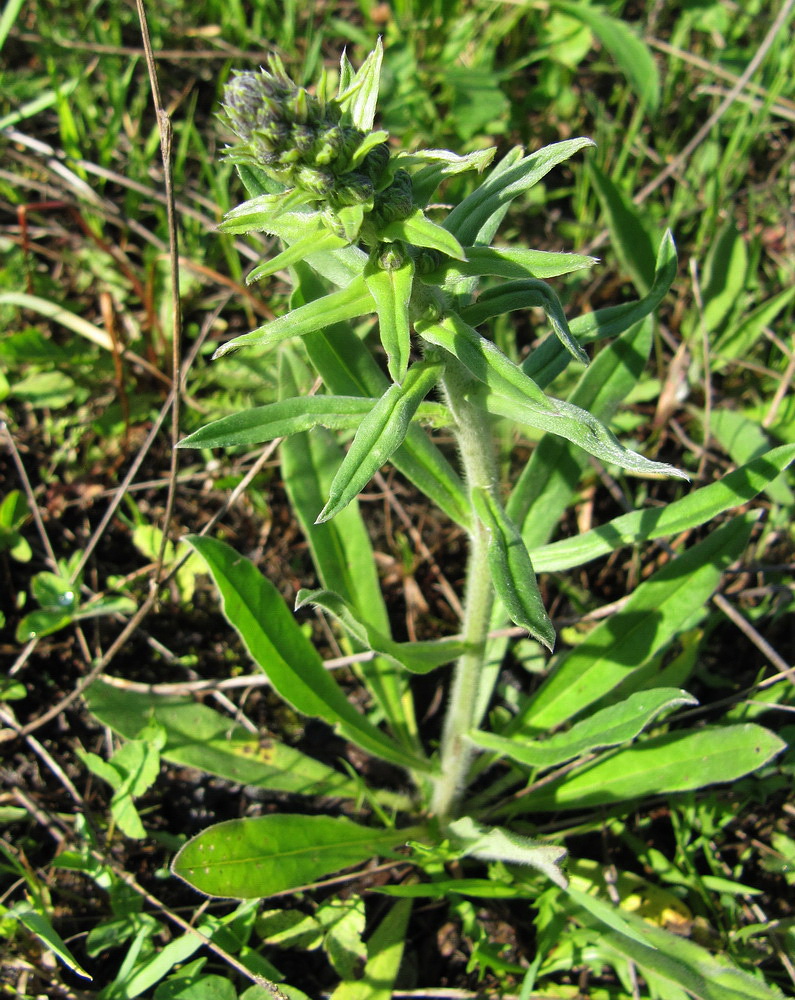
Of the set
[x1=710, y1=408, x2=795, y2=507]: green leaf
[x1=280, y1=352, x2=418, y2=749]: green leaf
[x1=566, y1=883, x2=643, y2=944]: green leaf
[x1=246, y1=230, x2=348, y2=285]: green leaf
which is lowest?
[x1=566, y1=883, x2=643, y2=944]: green leaf

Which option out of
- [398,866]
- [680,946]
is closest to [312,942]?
[398,866]

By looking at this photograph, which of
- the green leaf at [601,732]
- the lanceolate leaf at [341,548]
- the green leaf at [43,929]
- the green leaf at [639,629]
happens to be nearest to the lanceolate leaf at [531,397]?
the green leaf at [601,732]

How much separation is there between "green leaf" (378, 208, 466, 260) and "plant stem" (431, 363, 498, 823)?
459 millimetres

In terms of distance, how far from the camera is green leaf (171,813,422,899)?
8.93ft

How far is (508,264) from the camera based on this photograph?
6.77 feet

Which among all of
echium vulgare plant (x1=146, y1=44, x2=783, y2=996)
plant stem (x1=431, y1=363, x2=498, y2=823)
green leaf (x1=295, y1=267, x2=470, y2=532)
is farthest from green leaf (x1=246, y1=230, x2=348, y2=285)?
green leaf (x1=295, y1=267, x2=470, y2=532)

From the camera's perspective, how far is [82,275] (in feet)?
14.8

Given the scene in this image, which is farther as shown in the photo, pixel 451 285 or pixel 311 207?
pixel 451 285

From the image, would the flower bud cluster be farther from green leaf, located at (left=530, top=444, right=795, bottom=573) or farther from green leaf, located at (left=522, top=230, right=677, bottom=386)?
green leaf, located at (left=530, top=444, right=795, bottom=573)

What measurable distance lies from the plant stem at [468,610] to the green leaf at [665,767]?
12.5 inches

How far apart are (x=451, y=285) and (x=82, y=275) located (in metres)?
3.01

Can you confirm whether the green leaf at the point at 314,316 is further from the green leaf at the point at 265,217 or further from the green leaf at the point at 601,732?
the green leaf at the point at 601,732

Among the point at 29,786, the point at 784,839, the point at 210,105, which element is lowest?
the point at 29,786

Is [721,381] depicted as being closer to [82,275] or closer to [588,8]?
[588,8]
